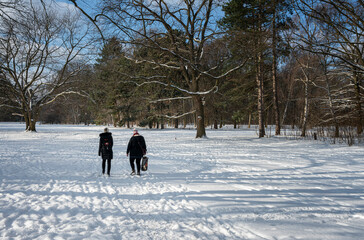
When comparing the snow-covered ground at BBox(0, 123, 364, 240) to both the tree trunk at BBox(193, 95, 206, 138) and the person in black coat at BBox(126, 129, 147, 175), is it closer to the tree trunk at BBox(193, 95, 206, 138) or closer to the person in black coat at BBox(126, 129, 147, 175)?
the person in black coat at BBox(126, 129, 147, 175)

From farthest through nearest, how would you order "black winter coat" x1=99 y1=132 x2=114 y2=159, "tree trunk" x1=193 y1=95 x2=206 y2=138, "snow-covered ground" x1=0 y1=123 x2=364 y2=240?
"tree trunk" x1=193 y1=95 x2=206 y2=138
"black winter coat" x1=99 y1=132 x2=114 y2=159
"snow-covered ground" x1=0 y1=123 x2=364 y2=240

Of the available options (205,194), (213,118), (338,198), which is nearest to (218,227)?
(205,194)

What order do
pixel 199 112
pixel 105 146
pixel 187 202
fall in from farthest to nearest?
1. pixel 199 112
2. pixel 105 146
3. pixel 187 202

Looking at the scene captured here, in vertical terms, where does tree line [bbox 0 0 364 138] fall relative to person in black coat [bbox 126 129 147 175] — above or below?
above

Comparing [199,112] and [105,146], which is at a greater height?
[199,112]

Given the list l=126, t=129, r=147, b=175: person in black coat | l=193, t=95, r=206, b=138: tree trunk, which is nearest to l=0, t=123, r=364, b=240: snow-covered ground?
l=126, t=129, r=147, b=175: person in black coat

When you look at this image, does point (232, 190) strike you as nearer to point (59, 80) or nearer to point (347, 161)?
point (347, 161)

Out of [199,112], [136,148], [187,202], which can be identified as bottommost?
[187,202]

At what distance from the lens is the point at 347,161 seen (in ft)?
29.5

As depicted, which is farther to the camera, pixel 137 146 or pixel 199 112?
pixel 199 112

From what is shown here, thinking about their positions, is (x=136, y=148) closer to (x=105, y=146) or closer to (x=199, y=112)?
(x=105, y=146)

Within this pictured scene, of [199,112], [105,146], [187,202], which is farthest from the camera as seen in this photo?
[199,112]

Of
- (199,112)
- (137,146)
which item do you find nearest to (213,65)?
(199,112)

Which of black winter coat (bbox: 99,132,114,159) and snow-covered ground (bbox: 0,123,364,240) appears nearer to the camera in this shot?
snow-covered ground (bbox: 0,123,364,240)
